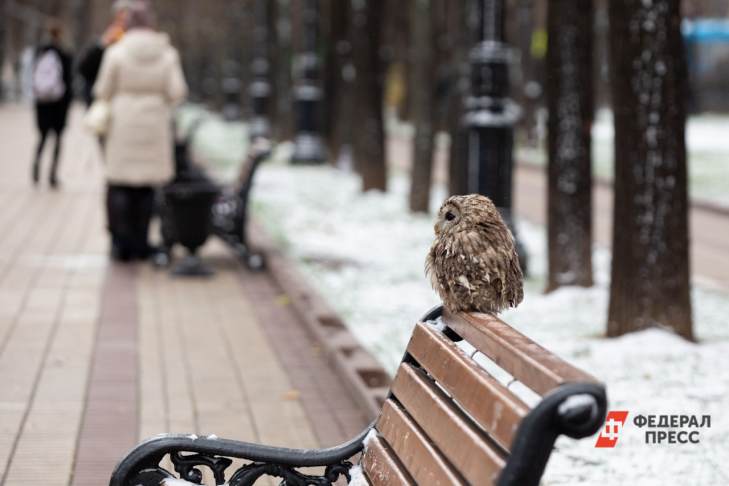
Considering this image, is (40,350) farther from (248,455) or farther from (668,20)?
(248,455)

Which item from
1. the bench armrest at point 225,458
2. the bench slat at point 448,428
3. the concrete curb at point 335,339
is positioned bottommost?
the concrete curb at point 335,339

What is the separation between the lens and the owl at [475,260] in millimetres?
3188

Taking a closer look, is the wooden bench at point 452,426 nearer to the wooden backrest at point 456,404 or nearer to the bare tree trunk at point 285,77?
the wooden backrest at point 456,404

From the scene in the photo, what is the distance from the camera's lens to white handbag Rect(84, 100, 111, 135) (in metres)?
11.2

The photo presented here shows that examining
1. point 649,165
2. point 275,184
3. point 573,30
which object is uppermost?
point 573,30

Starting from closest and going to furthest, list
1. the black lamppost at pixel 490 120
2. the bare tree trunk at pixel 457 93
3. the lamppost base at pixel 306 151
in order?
the black lamppost at pixel 490 120, the bare tree trunk at pixel 457 93, the lamppost base at pixel 306 151

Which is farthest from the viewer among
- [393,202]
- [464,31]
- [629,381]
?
[393,202]

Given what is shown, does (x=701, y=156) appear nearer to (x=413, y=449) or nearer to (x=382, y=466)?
(x=382, y=466)

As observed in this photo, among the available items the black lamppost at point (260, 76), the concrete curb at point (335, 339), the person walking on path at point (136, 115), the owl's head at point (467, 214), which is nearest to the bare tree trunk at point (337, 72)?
the black lamppost at point (260, 76)

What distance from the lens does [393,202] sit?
684 inches

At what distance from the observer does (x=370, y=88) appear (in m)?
18.1

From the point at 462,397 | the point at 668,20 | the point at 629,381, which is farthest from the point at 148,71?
the point at 462,397

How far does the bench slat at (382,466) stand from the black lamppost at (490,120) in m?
6.90

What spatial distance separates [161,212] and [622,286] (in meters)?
4.49
